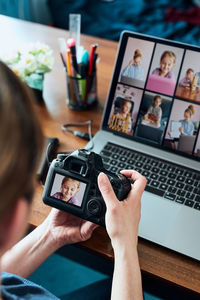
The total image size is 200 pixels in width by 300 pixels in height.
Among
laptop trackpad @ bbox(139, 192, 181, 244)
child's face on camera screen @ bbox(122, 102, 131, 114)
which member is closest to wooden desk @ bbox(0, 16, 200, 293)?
laptop trackpad @ bbox(139, 192, 181, 244)

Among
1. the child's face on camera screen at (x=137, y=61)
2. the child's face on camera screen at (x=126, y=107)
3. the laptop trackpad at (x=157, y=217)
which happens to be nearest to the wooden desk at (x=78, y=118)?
the laptop trackpad at (x=157, y=217)

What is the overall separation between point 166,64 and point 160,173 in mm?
297

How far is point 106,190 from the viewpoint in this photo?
0.68 m

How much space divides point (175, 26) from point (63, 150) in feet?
5.37

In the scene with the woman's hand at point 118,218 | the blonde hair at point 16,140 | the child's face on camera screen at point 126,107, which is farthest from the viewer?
the child's face on camera screen at point 126,107

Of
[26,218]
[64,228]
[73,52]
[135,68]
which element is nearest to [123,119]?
[135,68]

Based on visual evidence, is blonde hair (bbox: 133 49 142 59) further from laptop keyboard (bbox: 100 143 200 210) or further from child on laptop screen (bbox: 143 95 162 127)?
laptop keyboard (bbox: 100 143 200 210)

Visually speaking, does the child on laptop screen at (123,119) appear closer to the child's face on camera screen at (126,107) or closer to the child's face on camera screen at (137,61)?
the child's face on camera screen at (126,107)

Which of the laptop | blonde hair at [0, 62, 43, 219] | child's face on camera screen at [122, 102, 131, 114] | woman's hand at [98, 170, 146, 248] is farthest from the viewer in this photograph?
child's face on camera screen at [122, 102, 131, 114]

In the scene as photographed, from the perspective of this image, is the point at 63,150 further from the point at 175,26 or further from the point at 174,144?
the point at 175,26

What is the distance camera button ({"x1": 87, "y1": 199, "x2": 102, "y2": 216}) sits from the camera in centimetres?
71

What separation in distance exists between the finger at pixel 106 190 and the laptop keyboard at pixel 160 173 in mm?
192

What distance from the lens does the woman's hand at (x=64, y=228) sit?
0.75 meters

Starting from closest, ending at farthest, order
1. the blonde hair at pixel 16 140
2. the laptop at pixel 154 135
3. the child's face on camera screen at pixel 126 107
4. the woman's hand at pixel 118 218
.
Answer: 1. the blonde hair at pixel 16 140
2. the woman's hand at pixel 118 218
3. the laptop at pixel 154 135
4. the child's face on camera screen at pixel 126 107
